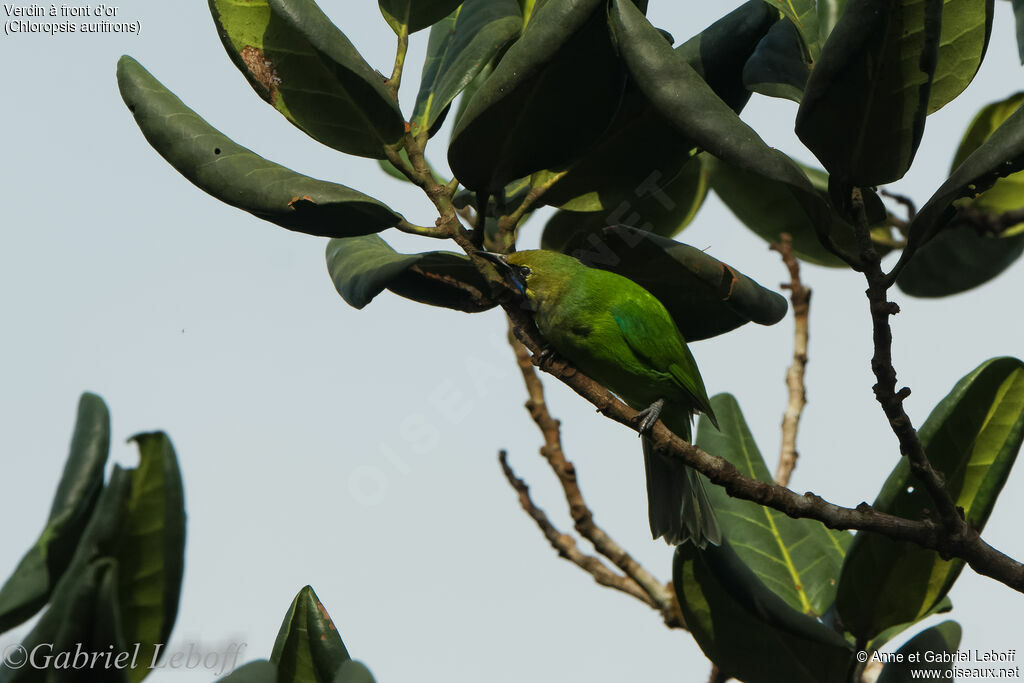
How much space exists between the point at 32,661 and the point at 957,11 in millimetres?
2189

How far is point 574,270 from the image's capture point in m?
3.29

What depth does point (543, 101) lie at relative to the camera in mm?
2033

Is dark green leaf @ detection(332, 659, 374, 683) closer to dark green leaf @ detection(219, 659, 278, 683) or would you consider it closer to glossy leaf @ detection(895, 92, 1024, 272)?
dark green leaf @ detection(219, 659, 278, 683)

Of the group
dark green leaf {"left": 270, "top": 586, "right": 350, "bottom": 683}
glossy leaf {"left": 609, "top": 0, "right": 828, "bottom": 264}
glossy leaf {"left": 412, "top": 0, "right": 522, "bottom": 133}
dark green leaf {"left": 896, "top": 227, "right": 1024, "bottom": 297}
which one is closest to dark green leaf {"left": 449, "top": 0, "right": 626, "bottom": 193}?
glossy leaf {"left": 609, "top": 0, "right": 828, "bottom": 264}

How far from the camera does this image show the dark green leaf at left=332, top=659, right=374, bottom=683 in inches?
61.3

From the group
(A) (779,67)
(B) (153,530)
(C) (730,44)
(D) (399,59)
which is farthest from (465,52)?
(B) (153,530)

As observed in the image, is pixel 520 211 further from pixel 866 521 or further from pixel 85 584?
pixel 85 584

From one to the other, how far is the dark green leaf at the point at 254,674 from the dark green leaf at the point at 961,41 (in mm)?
1782

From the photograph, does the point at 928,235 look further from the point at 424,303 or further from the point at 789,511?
the point at 424,303

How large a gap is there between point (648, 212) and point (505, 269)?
0.51 m

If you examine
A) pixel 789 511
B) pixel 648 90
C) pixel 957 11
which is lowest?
pixel 789 511

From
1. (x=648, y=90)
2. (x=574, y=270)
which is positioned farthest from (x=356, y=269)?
(x=574, y=270)

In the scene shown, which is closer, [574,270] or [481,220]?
[481,220]

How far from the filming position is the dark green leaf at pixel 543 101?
73.4 inches
